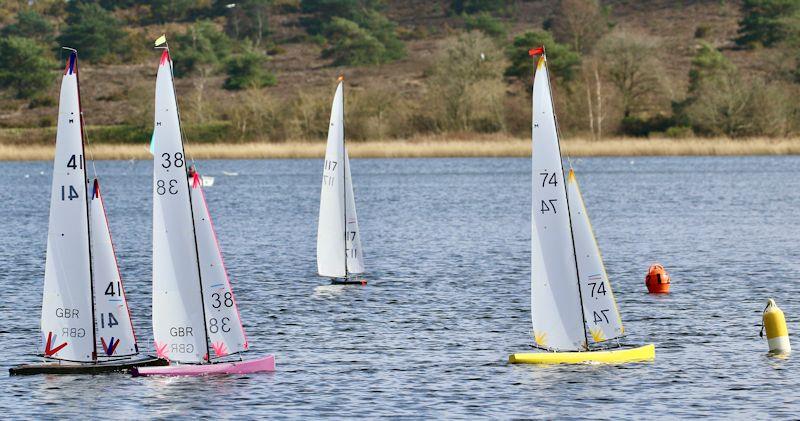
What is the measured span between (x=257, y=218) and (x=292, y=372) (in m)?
47.5

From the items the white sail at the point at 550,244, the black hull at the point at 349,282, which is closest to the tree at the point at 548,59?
the black hull at the point at 349,282

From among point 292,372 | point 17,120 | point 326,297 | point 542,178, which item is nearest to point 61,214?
point 292,372

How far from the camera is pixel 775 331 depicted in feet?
Result: 101

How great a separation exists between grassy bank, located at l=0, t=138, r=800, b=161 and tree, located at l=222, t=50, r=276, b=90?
43.8 meters

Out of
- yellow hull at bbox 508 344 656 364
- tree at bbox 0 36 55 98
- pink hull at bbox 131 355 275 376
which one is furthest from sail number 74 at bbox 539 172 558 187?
tree at bbox 0 36 55 98

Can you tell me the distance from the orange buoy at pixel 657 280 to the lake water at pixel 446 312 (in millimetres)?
692

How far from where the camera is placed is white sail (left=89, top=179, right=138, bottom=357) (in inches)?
1022

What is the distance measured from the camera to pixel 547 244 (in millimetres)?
27094

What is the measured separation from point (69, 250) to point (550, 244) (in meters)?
8.85

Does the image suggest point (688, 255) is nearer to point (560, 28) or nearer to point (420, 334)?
point (420, 334)

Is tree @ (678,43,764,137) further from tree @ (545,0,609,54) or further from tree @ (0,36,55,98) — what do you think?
tree @ (0,36,55,98)

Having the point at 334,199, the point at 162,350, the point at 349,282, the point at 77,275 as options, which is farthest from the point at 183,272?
the point at 349,282

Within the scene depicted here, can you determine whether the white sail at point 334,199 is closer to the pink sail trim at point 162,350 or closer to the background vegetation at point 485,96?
the pink sail trim at point 162,350

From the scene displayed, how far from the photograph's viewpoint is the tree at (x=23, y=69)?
173m
